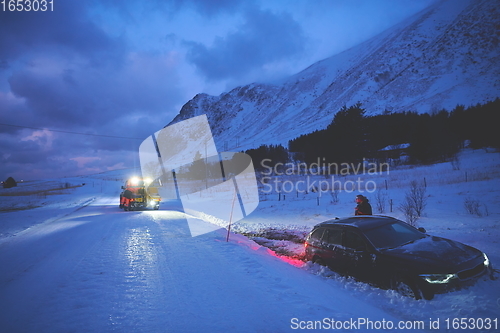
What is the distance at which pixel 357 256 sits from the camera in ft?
17.2

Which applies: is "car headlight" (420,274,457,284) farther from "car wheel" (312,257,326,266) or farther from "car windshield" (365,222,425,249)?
"car wheel" (312,257,326,266)

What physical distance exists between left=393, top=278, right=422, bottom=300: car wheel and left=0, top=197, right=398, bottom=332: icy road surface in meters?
0.71

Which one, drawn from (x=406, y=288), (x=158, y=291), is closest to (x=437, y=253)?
(x=406, y=288)

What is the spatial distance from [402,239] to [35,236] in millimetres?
12769

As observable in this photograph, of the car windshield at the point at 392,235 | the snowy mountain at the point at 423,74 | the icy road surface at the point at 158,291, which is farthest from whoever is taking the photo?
the snowy mountain at the point at 423,74

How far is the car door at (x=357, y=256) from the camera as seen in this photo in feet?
16.3

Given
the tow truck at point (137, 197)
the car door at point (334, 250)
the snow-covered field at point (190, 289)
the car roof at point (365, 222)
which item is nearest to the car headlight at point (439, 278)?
the snow-covered field at point (190, 289)

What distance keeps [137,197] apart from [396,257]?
1782 centimetres

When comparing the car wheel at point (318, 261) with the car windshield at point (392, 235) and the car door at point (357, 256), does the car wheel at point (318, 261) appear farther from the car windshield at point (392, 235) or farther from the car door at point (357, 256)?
the car windshield at point (392, 235)

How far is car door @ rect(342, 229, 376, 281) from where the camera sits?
16.3ft

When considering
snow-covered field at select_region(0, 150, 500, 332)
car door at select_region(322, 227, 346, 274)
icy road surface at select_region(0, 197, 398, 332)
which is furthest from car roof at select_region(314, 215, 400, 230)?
icy road surface at select_region(0, 197, 398, 332)

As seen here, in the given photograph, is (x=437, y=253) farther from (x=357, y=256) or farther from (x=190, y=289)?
(x=190, y=289)

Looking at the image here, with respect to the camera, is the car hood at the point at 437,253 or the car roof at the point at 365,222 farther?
the car roof at the point at 365,222

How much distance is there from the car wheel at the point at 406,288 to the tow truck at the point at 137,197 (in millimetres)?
17777
